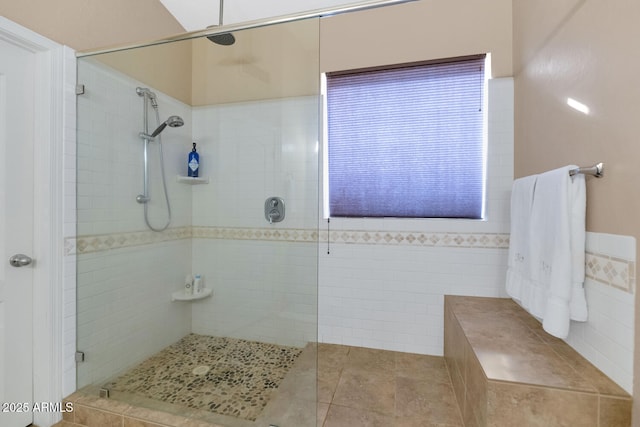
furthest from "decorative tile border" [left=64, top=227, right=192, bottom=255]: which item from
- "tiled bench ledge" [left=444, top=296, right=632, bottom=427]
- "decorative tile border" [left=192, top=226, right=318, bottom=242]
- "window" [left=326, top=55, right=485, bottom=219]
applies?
"tiled bench ledge" [left=444, top=296, right=632, bottom=427]

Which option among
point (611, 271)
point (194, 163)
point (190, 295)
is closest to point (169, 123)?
point (194, 163)

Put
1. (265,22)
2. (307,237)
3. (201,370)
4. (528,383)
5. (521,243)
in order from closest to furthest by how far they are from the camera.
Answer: (528,383)
(265,22)
(521,243)
(201,370)
(307,237)

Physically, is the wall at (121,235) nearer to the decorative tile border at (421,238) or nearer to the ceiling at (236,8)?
the ceiling at (236,8)

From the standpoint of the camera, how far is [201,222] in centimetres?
198

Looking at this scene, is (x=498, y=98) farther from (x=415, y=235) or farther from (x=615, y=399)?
(x=615, y=399)

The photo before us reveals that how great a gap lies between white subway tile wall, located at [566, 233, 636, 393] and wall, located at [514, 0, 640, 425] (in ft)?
0.10

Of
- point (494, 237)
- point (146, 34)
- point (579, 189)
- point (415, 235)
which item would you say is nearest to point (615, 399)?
point (579, 189)

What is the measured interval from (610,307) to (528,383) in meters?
0.41

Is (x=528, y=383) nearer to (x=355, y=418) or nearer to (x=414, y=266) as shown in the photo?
(x=355, y=418)

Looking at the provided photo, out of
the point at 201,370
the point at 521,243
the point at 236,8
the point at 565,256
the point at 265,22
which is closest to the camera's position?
the point at 565,256

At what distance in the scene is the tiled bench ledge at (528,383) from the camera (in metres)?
0.94

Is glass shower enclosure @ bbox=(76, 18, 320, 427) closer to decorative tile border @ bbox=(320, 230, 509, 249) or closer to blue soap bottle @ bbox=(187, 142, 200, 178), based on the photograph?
blue soap bottle @ bbox=(187, 142, 200, 178)

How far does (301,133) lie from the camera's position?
1.75 meters

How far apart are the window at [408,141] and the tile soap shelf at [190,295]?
1.09 m
